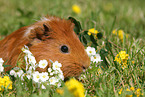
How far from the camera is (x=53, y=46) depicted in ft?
9.23

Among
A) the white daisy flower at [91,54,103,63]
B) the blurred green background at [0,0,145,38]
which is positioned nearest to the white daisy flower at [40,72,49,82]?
the white daisy flower at [91,54,103,63]

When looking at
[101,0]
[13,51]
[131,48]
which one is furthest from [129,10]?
[13,51]

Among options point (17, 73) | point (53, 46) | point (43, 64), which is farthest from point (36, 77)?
point (53, 46)

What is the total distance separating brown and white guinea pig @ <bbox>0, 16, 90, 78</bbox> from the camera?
2721mm

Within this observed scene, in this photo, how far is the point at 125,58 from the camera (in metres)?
2.92

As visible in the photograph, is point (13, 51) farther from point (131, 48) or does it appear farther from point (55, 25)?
point (131, 48)

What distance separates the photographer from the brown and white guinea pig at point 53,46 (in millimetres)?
2721

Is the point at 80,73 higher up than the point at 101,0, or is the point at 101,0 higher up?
the point at 101,0

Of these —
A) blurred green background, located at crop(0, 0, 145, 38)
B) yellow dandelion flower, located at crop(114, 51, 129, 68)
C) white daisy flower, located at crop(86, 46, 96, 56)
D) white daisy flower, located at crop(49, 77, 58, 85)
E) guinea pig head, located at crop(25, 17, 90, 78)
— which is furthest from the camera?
blurred green background, located at crop(0, 0, 145, 38)

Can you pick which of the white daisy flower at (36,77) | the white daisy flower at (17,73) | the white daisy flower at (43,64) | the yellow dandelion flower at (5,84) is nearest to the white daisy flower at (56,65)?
the white daisy flower at (43,64)

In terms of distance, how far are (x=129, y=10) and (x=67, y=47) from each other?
358 cm

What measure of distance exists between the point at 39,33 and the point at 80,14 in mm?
2705

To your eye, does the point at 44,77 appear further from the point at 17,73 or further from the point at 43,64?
the point at 17,73

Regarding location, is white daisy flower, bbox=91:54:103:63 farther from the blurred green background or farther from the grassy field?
the blurred green background
